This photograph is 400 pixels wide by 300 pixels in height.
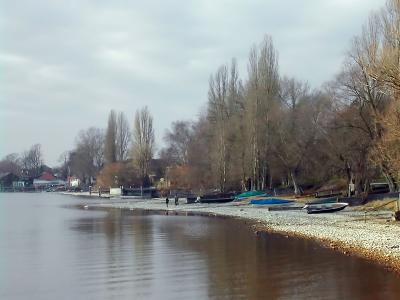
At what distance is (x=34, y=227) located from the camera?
1613 inches

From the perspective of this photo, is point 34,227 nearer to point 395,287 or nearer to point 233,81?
point 395,287

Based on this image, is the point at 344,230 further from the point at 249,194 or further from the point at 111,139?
the point at 111,139

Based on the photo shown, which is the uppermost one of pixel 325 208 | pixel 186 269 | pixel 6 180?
pixel 6 180

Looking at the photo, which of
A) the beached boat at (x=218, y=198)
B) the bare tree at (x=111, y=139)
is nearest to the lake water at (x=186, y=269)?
the beached boat at (x=218, y=198)

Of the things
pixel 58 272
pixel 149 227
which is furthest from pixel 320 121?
pixel 58 272

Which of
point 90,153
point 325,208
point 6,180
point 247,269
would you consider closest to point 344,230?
point 247,269

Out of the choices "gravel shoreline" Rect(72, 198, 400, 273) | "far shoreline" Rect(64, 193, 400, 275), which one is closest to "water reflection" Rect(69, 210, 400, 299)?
"far shoreline" Rect(64, 193, 400, 275)

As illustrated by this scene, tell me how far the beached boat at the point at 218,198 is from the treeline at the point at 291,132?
3889mm

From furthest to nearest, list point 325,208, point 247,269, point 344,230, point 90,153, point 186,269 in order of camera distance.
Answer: point 90,153
point 325,208
point 344,230
point 186,269
point 247,269

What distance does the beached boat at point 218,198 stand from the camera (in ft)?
207

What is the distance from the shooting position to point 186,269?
18953mm

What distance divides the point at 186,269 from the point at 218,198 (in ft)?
147

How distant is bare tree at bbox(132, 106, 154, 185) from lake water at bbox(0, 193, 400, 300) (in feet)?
233

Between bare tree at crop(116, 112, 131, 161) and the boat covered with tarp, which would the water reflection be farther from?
bare tree at crop(116, 112, 131, 161)
